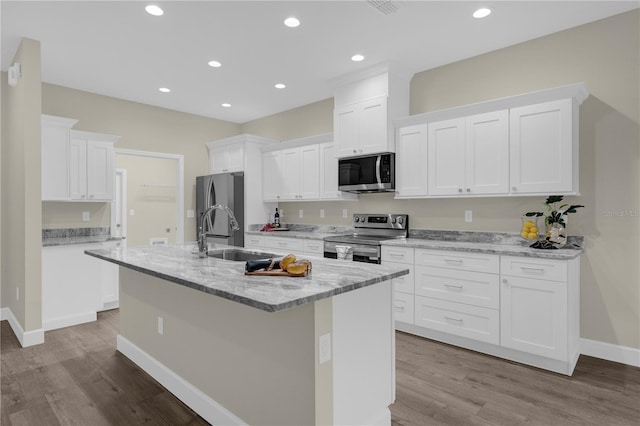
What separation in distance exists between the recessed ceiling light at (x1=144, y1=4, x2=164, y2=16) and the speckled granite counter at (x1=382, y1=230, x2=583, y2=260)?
2.89 meters

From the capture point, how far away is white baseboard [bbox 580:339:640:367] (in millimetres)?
2918

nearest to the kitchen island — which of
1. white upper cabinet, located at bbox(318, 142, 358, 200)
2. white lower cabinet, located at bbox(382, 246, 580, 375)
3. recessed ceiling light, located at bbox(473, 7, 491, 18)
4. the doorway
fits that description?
white lower cabinet, located at bbox(382, 246, 580, 375)

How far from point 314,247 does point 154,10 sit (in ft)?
Answer: 9.69

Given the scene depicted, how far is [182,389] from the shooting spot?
2.37 m

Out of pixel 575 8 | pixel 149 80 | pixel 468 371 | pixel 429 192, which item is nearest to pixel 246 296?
pixel 468 371

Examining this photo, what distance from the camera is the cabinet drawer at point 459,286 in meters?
3.07

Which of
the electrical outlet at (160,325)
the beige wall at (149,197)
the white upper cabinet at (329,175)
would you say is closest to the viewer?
the electrical outlet at (160,325)

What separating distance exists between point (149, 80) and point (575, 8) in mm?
4415

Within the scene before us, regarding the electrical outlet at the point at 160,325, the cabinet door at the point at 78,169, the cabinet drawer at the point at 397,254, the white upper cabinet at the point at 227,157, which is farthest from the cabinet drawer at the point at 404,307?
the cabinet door at the point at 78,169

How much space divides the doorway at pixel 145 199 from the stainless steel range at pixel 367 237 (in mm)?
3431

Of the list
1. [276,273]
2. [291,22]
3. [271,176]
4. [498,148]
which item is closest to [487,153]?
[498,148]

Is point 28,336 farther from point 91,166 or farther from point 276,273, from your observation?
point 276,273

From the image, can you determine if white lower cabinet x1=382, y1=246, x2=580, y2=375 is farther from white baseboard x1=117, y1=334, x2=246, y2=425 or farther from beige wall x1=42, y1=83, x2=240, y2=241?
beige wall x1=42, y1=83, x2=240, y2=241

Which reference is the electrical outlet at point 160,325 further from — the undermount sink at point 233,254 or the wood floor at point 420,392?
the undermount sink at point 233,254
